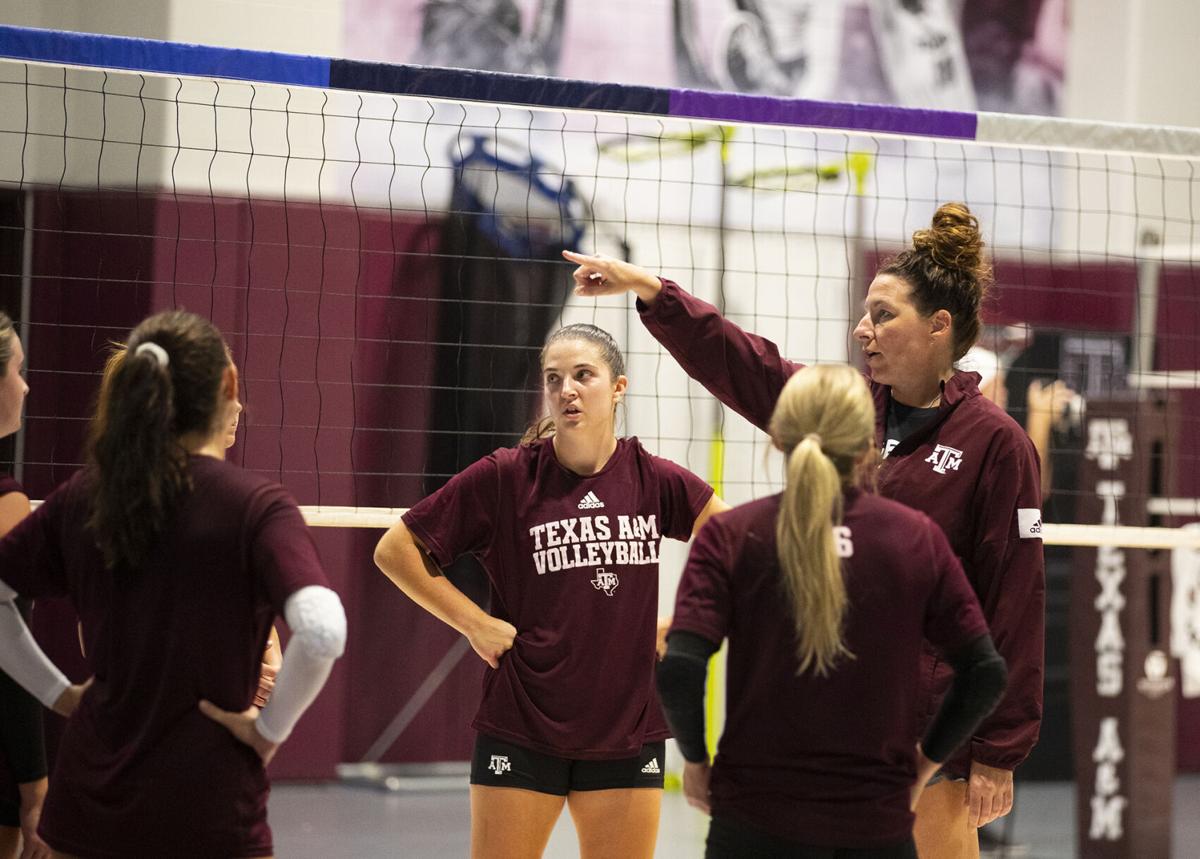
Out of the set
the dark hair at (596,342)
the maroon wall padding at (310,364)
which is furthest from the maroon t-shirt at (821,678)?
the maroon wall padding at (310,364)

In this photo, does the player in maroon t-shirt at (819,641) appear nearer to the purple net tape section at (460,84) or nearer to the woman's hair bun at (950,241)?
the woman's hair bun at (950,241)

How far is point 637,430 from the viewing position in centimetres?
Result: 675

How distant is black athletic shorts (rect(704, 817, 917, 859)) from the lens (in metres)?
2.14

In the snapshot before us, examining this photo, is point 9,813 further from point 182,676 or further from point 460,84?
point 460,84

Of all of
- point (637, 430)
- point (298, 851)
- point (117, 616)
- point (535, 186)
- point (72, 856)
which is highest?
point (535, 186)

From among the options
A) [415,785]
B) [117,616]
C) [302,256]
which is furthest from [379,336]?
[117,616]

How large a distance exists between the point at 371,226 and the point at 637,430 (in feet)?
5.35

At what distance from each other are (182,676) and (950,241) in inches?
69.4

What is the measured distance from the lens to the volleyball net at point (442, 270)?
19.2ft

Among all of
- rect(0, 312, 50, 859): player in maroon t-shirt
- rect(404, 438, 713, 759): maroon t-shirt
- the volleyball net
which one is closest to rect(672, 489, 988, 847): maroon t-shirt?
rect(404, 438, 713, 759): maroon t-shirt

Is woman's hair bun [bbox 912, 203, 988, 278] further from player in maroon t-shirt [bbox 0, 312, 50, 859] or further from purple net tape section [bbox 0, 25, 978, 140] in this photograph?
player in maroon t-shirt [bbox 0, 312, 50, 859]

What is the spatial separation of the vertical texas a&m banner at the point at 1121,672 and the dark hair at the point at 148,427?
4308 millimetres

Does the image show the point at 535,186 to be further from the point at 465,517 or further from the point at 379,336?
the point at 465,517

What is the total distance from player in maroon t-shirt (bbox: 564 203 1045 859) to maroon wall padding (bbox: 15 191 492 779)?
3.19 meters
